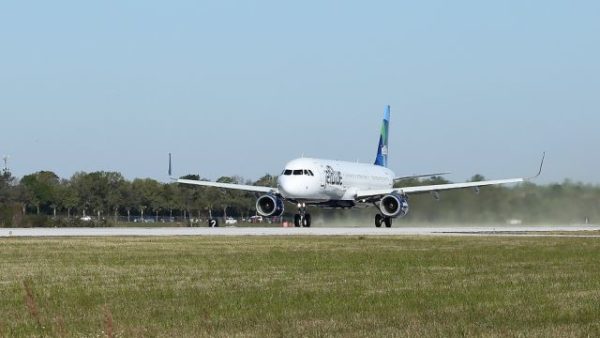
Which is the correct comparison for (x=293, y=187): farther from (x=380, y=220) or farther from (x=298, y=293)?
(x=298, y=293)

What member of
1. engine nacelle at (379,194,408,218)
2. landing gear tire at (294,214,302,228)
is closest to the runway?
landing gear tire at (294,214,302,228)

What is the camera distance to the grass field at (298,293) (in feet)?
47.2

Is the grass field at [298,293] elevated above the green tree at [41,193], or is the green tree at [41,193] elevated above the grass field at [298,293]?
the green tree at [41,193]

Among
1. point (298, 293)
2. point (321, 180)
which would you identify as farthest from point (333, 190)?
point (298, 293)

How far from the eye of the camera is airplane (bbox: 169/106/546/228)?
71250 millimetres

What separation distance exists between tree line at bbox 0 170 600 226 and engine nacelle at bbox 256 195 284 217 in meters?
5.59

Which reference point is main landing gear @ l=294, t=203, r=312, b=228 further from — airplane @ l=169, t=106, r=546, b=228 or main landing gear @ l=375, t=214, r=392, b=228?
main landing gear @ l=375, t=214, r=392, b=228

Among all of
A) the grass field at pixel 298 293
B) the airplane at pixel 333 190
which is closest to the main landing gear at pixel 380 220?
the airplane at pixel 333 190

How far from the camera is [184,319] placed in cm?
1529

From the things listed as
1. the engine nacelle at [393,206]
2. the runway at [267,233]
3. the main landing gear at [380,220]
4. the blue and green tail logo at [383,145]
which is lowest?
the runway at [267,233]

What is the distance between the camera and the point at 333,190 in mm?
73688

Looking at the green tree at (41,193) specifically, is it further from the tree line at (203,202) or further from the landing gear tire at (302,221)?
the landing gear tire at (302,221)

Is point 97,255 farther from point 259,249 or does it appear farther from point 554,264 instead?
point 554,264

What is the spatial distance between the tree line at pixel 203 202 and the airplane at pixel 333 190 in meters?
2.32
